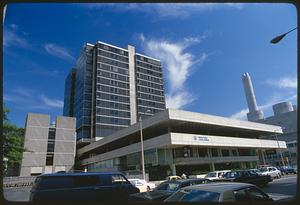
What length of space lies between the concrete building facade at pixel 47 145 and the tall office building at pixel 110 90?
695 centimetres

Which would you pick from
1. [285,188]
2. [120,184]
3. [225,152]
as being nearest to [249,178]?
[285,188]

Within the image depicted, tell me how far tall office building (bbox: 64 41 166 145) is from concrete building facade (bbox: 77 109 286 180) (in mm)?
18366

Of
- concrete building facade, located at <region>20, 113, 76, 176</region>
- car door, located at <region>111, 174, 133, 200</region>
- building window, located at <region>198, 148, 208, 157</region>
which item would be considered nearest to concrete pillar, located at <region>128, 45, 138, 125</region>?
concrete building facade, located at <region>20, 113, 76, 176</region>

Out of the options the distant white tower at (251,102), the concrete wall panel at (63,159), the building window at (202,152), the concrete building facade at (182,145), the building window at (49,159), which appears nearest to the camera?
the concrete building facade at (182,145)

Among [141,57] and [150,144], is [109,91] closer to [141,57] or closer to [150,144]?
[141,57]

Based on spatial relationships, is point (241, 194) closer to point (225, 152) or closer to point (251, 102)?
point (225, 152)

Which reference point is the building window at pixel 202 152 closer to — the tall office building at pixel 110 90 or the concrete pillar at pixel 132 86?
the tall office building at pixel 110 90

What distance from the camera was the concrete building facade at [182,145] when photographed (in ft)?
90.0

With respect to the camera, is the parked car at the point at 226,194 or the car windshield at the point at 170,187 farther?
the car windshield at the point at 170,187

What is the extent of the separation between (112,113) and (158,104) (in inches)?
646

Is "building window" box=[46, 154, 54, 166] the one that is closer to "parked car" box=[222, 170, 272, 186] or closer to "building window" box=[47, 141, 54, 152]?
"building window" box=[47, 141, 54, 152]

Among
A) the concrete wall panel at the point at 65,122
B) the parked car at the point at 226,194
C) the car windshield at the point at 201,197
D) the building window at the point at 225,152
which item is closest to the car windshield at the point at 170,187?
the parked car at the point at 226,194

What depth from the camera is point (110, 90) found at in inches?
2414

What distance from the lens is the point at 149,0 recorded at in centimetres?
204
